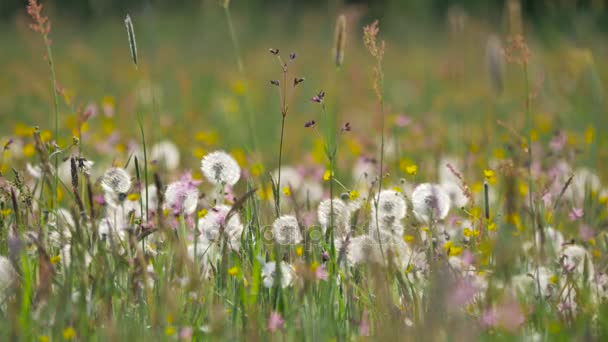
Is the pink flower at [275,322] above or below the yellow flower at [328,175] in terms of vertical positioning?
below

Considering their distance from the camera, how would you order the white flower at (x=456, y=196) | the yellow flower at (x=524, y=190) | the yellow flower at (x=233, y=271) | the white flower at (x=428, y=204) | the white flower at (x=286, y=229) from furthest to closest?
the yellow flower at (x=524, y=190) < the white flower at (x=456, y=196) < the white flower at (x=428, y=204) < the white flower at (x=286, y=229) < the yellow flower at (x=233, y=271)

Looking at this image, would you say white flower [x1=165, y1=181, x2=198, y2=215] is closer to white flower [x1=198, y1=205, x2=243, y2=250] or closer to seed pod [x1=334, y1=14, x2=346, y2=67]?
white flower [x1=198, y1=205, x2=243, y2=250]

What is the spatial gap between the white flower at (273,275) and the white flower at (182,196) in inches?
13.1

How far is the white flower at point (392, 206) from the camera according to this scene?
1.93 metres

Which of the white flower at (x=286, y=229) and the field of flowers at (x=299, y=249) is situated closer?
the field of flowers at (x=299, y=249)

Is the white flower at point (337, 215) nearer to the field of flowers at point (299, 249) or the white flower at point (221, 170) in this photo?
the field of flowers at point (299, 249)

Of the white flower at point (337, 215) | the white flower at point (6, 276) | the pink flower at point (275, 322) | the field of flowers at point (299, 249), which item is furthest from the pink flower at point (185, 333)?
the white flower at point (337, 215)

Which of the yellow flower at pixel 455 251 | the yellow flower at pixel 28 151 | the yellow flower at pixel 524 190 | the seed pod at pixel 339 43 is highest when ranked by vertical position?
the yellow flower at pixel 28 151

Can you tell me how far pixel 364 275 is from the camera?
173cm

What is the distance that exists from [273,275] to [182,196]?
1.32 ft

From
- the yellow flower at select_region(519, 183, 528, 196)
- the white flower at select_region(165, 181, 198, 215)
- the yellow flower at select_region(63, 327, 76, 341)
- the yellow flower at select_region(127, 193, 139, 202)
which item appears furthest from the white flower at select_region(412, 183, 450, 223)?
the yellow flower at select_region(519, 183, 528, 196)

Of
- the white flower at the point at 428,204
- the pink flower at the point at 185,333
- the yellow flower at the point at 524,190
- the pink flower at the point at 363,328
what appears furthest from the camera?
the yellow flower at the point at 524,190

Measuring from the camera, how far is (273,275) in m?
1.62

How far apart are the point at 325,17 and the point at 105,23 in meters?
2.89
